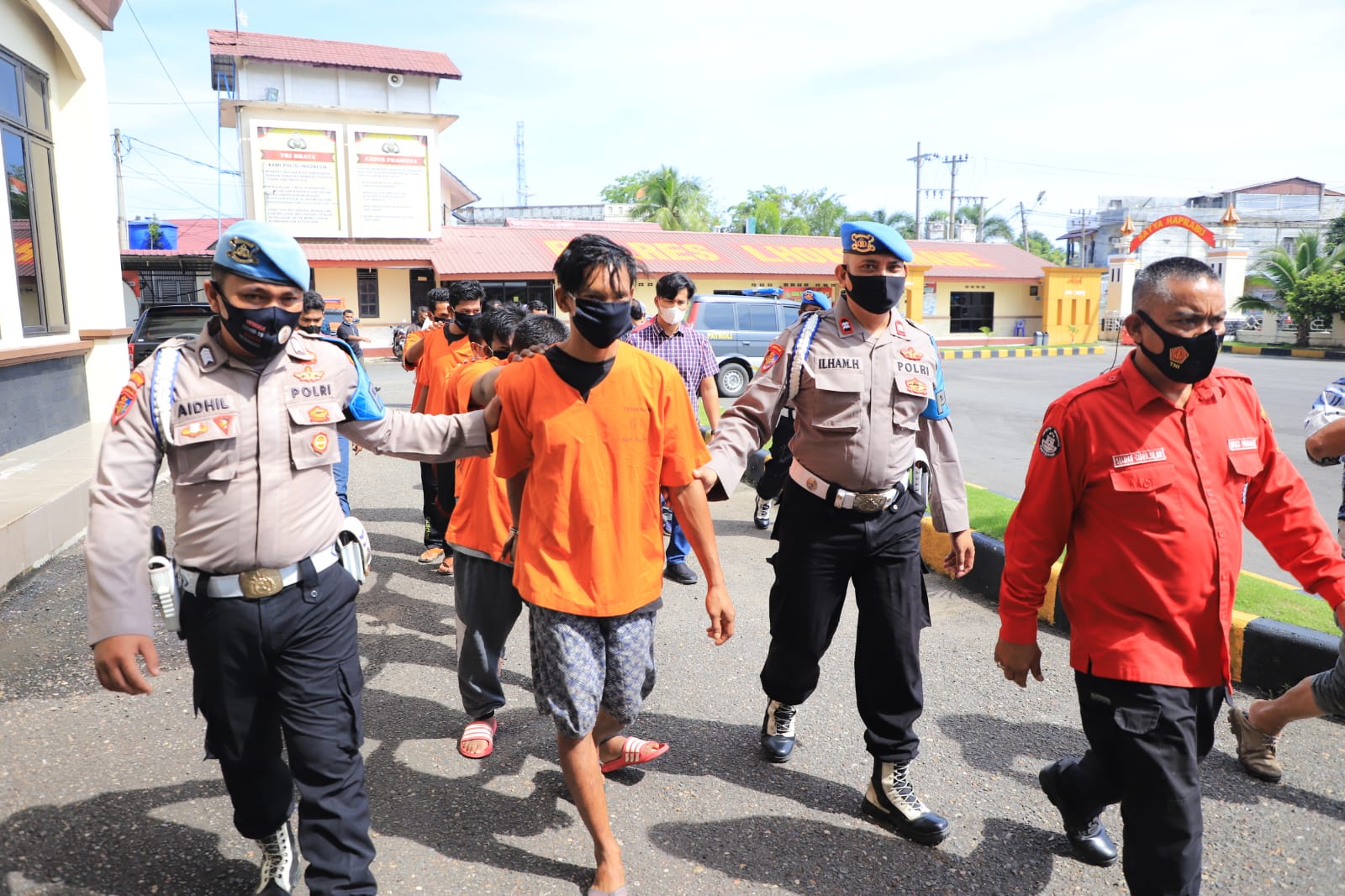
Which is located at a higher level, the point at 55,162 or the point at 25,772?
the point at 55,162

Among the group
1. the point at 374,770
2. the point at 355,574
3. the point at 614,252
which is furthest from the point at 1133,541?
the point at 374,770

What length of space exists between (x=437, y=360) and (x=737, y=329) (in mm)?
13116

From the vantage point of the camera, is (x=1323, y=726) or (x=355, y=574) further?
(x=1323, y=726)

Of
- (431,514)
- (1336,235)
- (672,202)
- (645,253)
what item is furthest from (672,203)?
(431,514)

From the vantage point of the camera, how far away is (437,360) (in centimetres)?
609

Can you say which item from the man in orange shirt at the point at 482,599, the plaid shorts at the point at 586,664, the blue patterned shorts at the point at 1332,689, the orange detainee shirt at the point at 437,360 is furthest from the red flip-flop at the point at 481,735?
the blue patterned shorts at the point at 1332,689

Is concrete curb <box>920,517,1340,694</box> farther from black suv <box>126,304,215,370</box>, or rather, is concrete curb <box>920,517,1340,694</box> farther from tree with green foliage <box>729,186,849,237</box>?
tree with green foliage <box>729,186,849,237</box>

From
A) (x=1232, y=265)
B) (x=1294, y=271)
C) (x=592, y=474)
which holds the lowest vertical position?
(x=592, y=474)

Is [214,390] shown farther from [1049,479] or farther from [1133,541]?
[1133,541]

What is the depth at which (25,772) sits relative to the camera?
3553mm

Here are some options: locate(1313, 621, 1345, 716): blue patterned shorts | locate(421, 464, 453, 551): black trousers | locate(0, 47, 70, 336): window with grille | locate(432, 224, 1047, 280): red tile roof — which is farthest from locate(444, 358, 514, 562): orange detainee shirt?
locate(432, 224, 1047, 280): red tile roof

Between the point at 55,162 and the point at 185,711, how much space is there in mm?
8647

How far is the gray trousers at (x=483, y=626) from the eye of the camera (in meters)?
3.78

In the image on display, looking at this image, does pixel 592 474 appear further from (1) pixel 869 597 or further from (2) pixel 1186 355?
(2) pixel 1186 355
